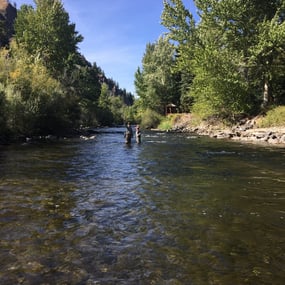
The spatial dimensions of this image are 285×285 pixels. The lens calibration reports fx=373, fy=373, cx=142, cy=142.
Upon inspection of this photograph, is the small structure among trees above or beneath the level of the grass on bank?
→ above

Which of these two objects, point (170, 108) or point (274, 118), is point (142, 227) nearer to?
point (274, 118)

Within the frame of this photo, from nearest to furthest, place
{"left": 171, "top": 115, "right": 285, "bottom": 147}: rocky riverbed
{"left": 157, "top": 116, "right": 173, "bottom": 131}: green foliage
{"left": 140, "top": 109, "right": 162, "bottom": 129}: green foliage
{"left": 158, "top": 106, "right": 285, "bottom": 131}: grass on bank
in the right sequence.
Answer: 1. {"left": 171, "top": 115, "right": 285, "bottom": 147}: rocky riverbed
2. {"left": 158, "top": 106, "right": 285, "bottom": 131}: grass on bank
3. {"left": 157, "top": 116, "right": 173, "bottom": 131}: green foliage
4. {"left": 140, "top": 109, "right": 162, "bottom": 129}: green foliage

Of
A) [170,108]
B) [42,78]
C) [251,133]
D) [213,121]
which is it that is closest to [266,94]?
[251,133]

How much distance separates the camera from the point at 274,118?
3872cm

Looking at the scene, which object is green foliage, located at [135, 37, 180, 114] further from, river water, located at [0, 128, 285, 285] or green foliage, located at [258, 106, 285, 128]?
river water, located at [0, 128, 285, 285]

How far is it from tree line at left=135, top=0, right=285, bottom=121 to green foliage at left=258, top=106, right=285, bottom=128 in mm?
2919

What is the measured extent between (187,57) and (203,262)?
4183 cm

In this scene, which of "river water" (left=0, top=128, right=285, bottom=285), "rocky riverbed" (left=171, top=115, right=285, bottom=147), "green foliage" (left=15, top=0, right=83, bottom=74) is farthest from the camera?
"green foliage" (left=15, top=0, right=83, bottom=74)

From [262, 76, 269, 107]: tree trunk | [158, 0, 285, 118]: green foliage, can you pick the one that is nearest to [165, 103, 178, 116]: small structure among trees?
[158, 0, 285, 118]: green foliage

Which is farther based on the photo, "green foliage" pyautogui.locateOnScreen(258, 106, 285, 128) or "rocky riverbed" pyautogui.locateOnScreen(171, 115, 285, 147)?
"green foliage" pyautogui.locateOnScreen(258, 106, 285, 128)

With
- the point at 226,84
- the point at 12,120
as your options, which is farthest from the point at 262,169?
the point at 226,84

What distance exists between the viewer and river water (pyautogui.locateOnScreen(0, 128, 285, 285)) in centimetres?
647

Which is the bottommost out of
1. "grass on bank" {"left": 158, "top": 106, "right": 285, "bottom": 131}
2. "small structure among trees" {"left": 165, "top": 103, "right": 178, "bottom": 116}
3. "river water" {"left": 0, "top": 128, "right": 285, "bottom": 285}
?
"river water" {"left": 0, "top": 128, "right": 285, "bottom": 285}

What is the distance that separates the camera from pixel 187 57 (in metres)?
46.5
